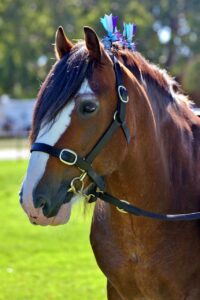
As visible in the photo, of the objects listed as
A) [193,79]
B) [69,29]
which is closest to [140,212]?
[193,79]

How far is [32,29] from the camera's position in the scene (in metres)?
42.7

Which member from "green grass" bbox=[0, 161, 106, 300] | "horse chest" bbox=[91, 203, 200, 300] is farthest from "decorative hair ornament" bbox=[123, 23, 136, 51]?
"green grass" bbox=[0, 161, 106, 300]

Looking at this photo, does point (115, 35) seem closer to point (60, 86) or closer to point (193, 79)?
point (60, 86)

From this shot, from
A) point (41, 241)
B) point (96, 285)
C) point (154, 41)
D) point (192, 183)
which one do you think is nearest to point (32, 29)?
point (154, 41)

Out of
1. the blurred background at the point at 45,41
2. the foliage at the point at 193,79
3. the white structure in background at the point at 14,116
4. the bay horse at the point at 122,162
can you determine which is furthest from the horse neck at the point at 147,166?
the white structure in background at the point at 14,116

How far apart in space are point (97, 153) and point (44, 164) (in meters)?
0.31

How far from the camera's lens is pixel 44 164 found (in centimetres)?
314

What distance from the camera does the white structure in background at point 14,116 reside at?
39.8m

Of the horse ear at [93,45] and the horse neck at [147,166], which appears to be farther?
the horse neck at [147,166]

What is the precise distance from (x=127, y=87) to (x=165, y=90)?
1.61 feet

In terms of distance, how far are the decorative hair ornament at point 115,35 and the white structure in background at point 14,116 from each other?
3541 centimetres

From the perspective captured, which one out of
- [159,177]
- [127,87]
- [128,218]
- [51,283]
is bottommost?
[51,283]

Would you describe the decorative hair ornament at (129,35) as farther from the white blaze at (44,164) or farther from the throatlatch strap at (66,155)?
the throatlatch strap at (66,155)

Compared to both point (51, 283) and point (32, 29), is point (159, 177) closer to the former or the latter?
point (51, 283)
